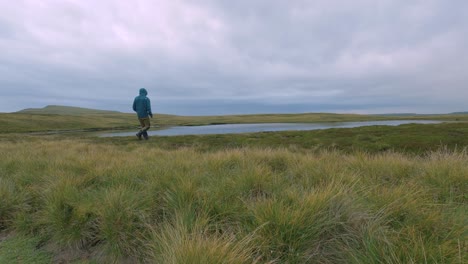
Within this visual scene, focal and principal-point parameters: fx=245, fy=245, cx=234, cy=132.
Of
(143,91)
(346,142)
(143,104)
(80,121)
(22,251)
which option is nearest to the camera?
(22,251)

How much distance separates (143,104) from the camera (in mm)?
14812

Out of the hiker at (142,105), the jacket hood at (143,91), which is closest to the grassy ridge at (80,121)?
the hiker at (142,105)

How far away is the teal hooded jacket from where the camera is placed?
14.7 m

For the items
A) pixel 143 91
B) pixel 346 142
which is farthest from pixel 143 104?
pixel 346 142

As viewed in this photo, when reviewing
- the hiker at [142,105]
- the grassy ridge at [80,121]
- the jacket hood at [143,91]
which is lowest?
the grassy ridge at [80,121]

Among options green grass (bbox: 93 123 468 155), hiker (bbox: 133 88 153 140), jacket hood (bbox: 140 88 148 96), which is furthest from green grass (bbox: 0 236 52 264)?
jacket hood (bbox: 140 88 148 96)

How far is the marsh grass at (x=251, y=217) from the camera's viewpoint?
219 centimetres

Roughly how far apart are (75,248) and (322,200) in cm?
309

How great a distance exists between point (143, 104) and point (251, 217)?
13488 millimetres

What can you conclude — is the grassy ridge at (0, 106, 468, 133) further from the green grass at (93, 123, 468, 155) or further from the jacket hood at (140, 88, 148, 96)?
the green grass at (93, 123, 468, 155)

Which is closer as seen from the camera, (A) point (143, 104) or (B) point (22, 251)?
(B) point (22, 251)

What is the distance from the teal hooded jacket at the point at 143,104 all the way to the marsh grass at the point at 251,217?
10.1 m

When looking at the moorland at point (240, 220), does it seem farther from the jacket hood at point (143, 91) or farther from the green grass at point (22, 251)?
the jacket hood at point (143, 91)

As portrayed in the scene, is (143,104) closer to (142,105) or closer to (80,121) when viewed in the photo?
(142,105)
